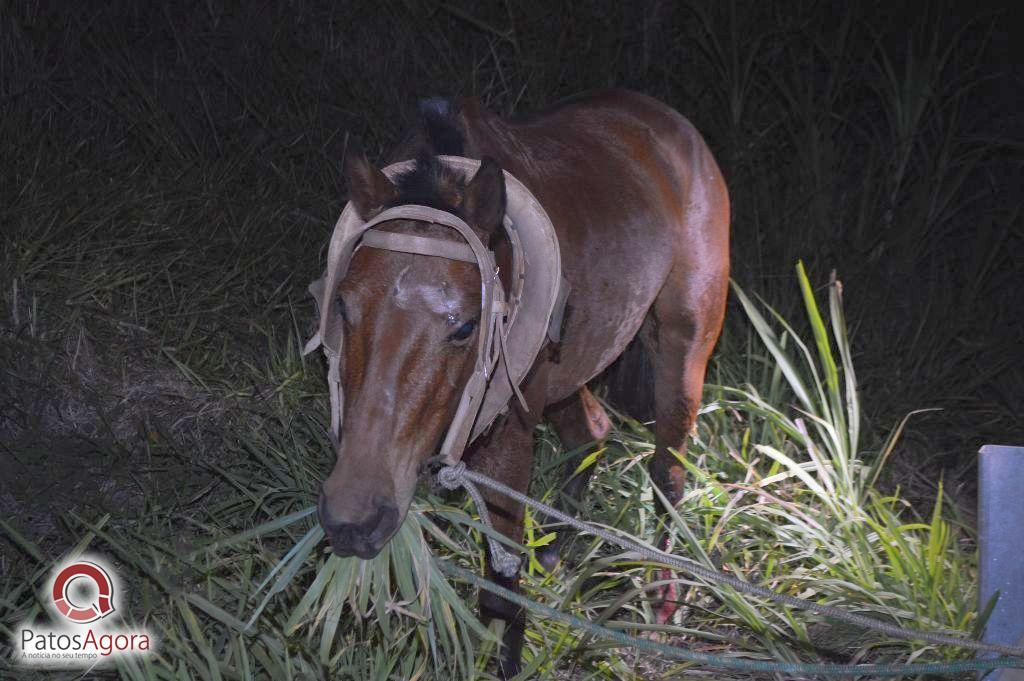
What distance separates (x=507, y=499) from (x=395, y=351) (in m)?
0.95

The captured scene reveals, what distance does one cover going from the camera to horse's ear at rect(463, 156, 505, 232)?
2432 mm

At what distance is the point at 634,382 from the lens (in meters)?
4.33

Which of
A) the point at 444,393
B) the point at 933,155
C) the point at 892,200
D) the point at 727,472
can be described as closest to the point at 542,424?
the point at 727,472

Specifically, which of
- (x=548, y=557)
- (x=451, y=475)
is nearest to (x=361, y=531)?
(x=451, y=475)

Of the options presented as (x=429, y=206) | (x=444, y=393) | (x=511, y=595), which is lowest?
(x=511, y=595)

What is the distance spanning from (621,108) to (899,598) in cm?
212

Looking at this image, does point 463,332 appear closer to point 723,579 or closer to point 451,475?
point 451,475

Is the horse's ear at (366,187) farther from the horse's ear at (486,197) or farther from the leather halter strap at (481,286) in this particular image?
the horse's ear at (486,197)

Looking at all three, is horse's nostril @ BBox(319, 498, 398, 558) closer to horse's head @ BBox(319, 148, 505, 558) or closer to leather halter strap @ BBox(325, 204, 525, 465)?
horse's head @ BBox(319, 148, 505, 558)

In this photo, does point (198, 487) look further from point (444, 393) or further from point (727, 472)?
point (727, 472)

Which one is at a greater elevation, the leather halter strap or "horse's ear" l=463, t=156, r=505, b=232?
"horse's ear" l=463, t=156, r=505, b=232

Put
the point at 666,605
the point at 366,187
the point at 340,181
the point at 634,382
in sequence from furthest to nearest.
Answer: the point at 340,181, the point at 634,382, the point at 666,605, the point at 366,187

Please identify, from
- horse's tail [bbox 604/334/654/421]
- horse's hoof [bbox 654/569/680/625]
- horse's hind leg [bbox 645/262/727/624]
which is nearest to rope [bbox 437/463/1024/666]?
horse's hoof [bbox 654/569/680/625]

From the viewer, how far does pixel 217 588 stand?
9.77ft
